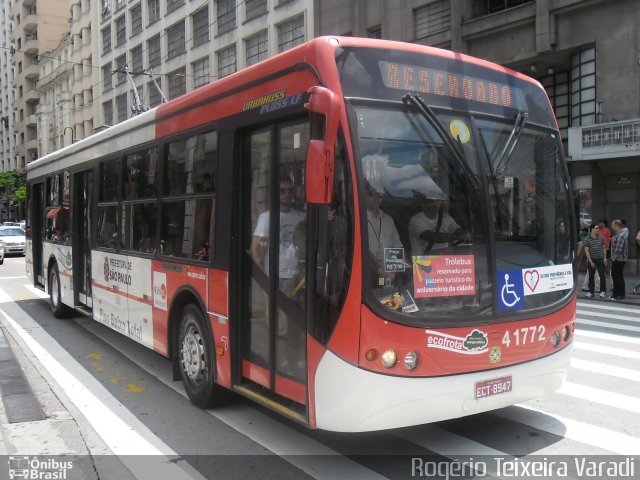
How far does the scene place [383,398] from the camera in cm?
377

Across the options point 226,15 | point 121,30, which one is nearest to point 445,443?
point 226,15

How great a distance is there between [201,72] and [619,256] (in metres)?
30.0

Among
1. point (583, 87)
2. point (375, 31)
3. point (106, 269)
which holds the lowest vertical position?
point (106, 269)

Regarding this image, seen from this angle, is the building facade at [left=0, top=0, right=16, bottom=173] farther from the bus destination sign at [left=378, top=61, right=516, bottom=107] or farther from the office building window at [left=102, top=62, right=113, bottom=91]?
the bus destination sign at [left=378, top=61, right=516, bottom=107]

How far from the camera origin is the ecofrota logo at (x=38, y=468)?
4.18 metres

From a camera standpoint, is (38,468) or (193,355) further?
(193,355)

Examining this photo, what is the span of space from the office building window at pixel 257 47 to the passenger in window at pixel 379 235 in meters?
29.0

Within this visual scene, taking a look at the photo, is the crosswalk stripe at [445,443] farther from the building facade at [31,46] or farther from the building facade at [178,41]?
the building facade at [31,46]

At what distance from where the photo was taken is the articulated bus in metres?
3.81

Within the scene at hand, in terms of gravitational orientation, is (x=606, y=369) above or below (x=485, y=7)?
below

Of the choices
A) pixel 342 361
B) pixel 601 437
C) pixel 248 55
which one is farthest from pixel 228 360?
pixel 248 55

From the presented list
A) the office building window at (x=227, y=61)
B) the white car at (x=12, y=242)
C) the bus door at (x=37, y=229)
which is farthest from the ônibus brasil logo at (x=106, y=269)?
the office building window at (x=227, y=61)

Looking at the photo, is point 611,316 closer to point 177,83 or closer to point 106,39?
point 177,83

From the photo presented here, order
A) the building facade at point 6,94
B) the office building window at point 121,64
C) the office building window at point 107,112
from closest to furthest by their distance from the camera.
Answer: the office building window at point 121,64 → the office building window at point 107,112 → the building facade at point 6,94
